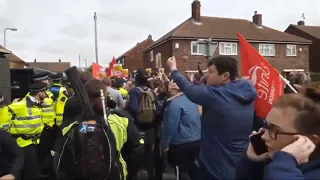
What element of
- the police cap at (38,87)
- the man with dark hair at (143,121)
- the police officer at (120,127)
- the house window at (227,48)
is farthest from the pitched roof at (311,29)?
the police officer at (120,127)

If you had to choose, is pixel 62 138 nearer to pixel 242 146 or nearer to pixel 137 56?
pixel 242 146

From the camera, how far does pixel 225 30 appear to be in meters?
40.8

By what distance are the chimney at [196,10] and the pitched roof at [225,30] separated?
484 millimetres

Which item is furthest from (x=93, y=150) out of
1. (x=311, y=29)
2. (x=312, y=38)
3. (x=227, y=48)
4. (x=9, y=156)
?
(x=311, y=29)

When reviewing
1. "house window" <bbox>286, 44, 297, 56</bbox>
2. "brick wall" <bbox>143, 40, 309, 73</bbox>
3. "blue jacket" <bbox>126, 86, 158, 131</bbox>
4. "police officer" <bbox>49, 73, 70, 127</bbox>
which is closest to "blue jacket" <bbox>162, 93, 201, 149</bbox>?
"blue jacket" <bbox>126, 86, 158, 131</bbox>

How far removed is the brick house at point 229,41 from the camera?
123 feet

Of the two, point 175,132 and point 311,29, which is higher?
point 311,29

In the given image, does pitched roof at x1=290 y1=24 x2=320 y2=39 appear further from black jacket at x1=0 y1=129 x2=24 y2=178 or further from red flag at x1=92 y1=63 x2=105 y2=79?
black jacket at x1=0 y1=129 x2=24 y2=178

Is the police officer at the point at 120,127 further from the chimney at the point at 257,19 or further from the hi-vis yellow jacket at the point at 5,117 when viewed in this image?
the chimney at the point at 257,19

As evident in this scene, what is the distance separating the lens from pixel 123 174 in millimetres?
3656

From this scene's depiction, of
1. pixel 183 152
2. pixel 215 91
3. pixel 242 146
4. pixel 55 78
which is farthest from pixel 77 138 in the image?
pixel 55 78

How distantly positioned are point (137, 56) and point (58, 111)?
6368 centimetres

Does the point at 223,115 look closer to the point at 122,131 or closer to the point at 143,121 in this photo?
the point at 122,131

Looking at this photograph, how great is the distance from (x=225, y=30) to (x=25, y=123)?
36.3m
